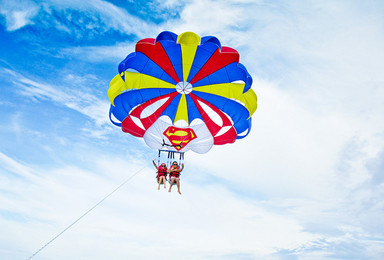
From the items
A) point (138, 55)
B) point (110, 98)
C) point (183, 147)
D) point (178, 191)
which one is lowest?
point (178, 191)

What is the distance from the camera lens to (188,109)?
492 inches

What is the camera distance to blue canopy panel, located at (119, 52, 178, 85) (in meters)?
10.8

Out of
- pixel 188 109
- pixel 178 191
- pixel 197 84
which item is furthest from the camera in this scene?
pixel 188 109

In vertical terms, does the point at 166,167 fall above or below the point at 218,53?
below

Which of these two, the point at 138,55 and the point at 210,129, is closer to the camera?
the point at 138,55

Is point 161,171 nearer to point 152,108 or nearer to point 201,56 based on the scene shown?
point 152,108

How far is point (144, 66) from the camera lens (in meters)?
11.2

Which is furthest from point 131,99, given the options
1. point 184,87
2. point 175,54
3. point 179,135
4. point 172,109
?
point 179,135

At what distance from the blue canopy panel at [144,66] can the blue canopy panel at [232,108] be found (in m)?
1.29

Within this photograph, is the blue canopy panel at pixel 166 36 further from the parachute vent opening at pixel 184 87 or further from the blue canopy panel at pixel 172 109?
the blue canopy panel at pixel 172 109

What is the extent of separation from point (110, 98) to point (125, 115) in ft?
2.92

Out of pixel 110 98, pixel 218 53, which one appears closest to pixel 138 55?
pixel 110 98

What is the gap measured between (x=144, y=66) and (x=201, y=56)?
196 centimetres

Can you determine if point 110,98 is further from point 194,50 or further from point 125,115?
point 194,50
